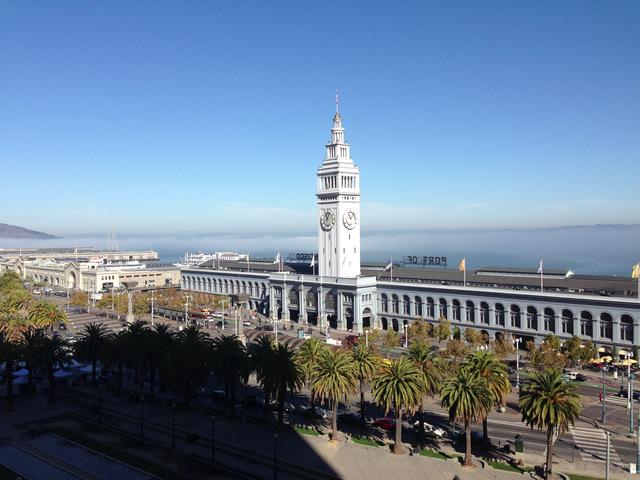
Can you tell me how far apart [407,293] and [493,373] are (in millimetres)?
65359

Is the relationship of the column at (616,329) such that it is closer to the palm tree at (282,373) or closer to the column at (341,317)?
the column at (341,317)

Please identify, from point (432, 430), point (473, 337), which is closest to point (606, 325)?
point (473, 337)

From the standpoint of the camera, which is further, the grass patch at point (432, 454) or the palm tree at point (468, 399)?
the grass patch at point (432, 454)

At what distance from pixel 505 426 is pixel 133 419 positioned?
40676 millimetres

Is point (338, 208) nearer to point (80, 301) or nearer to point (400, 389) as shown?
point (400, 389)

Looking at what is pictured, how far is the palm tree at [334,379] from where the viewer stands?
54406 millimetres

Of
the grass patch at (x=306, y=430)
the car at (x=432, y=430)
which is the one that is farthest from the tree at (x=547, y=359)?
the grass patch at (x=306, y=430)

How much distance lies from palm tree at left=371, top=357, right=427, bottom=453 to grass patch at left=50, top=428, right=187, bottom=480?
1849 cm

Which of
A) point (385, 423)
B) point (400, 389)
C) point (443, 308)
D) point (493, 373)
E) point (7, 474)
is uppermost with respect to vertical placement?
point (493, 373)

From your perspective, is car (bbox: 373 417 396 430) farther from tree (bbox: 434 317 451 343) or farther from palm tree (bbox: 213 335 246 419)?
tree (bbox: 434 317 451 343)

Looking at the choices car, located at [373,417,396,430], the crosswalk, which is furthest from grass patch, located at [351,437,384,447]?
the crosswalk

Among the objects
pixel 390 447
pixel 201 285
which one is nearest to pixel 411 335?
pixel 390 447

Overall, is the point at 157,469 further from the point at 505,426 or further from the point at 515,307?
the point at 515,307

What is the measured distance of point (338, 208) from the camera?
12062cm
